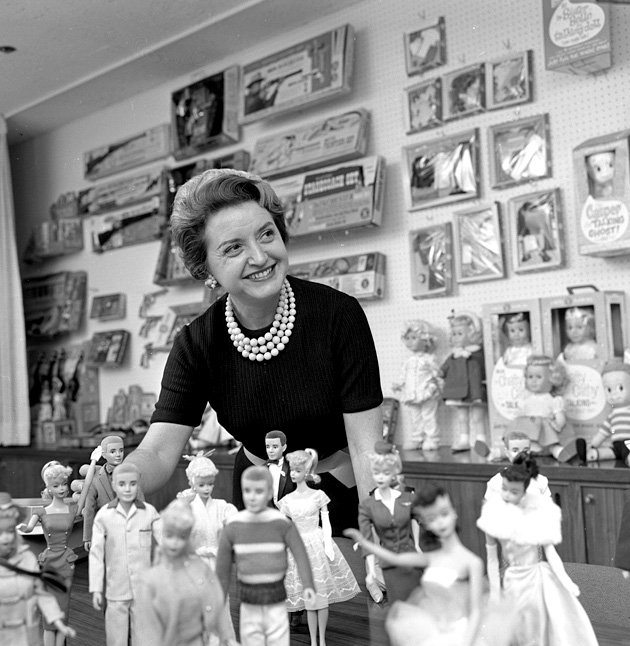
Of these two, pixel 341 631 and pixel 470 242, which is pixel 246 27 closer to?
pixel 470 242

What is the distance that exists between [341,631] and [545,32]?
7.67ft

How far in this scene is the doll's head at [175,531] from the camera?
2.48 ft

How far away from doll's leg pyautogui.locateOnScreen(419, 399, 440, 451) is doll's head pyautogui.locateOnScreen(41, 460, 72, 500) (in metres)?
2.22

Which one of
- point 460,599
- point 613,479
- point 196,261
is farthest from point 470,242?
point 460,599

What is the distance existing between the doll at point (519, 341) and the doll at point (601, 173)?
481 mm

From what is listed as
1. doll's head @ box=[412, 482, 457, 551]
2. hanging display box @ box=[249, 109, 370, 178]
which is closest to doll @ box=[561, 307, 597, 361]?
hanging display box @ box=[249, 109, 370, 178]

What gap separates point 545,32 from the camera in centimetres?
282

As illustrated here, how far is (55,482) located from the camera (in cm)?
106

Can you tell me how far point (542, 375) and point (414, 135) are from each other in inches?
48.9

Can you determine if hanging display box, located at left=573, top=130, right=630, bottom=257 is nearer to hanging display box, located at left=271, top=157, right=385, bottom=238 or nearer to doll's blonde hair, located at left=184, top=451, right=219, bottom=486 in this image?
hanging display box, located at left=271, top=157, right=385, bottom=238

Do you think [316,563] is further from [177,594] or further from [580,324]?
[580,324]

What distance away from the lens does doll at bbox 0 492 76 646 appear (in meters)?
0.78

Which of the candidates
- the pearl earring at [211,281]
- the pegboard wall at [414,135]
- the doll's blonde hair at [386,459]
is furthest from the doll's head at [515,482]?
the pegboard wall at [414,135]

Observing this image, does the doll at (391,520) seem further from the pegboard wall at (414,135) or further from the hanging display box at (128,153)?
the hanging display box at (128,153)
